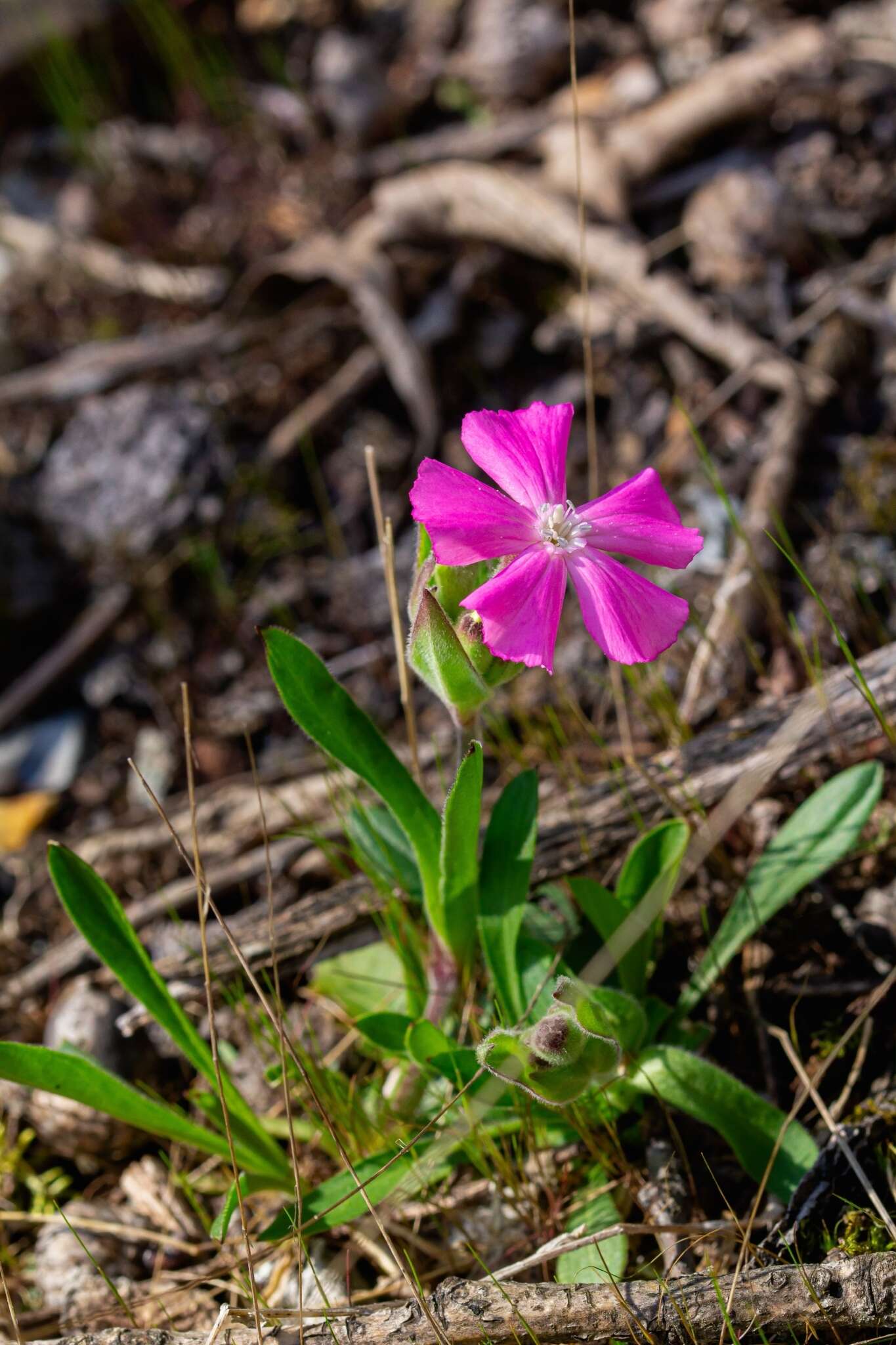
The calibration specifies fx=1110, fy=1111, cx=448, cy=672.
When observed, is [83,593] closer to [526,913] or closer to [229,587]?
[229,587]

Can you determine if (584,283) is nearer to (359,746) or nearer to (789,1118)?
(359,746)

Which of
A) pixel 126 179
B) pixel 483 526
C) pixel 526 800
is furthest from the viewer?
pixel 126 179

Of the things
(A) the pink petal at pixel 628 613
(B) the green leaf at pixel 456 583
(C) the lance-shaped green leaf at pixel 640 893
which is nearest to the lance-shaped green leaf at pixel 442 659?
(B) the green leaf at pixel 456 583

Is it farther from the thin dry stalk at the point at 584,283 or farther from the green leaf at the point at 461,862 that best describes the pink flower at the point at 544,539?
the thin dry stalk at the point at 584,283

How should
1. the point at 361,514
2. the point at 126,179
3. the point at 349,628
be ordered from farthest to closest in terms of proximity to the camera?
the point at 126,179
the point at 361,514
the point at 349,628

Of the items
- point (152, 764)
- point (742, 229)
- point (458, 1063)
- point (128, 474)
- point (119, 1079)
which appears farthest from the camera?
point (128, 474)

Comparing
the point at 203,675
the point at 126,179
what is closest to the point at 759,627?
the point at 203,675

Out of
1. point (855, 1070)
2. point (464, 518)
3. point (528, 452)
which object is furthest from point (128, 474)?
point (855, 1070)
